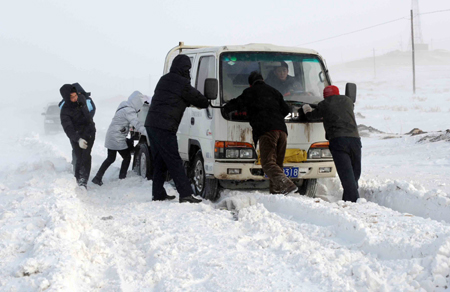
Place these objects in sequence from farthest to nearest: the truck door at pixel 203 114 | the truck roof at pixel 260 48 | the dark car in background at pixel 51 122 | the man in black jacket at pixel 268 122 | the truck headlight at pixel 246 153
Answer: the dark car in background at pixel 51 122
the truck roof at pixel 260 48
the truck door at pixel 203 114
the truck headlight at pixel 246 153
the man in black jacket at pixel 268 122

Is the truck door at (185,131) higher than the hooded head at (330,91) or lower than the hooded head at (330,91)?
lower

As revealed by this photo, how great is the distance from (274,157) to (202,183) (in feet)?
4.02

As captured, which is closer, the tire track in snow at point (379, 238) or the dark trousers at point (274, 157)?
the tire track in snow at point (379, 238)

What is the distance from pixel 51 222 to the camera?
5.20 meters

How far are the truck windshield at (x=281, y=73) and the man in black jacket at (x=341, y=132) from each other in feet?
1.46

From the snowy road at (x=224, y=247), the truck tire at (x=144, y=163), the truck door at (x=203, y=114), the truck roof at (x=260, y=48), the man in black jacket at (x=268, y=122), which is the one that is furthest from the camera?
the truck tire at (x=144, y=163)

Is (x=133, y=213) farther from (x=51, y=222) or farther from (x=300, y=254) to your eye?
(x=300, y=254)

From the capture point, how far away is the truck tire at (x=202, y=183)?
23.5 feet

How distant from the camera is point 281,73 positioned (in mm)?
7355

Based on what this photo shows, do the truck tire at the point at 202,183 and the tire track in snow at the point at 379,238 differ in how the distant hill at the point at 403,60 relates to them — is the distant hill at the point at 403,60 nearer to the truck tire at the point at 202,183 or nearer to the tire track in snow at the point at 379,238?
the truck tire at the point at 202,183

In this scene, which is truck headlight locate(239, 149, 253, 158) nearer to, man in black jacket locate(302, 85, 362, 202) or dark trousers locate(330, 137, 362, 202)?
man in black jacket locate(302, 85, 362, 202)

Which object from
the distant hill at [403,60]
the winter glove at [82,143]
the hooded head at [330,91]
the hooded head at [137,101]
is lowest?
the winter glove at [82,143]

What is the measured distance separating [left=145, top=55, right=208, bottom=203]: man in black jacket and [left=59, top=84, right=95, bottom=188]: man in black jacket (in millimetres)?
2596

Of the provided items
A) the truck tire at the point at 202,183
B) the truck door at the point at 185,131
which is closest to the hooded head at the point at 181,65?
the truck door at the point at 185,131
